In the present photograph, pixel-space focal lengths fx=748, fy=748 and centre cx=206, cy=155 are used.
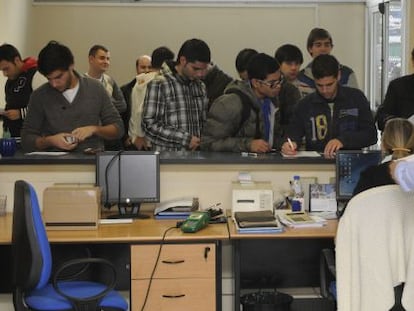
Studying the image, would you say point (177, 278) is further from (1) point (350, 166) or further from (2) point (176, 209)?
(1) point (350, 166)

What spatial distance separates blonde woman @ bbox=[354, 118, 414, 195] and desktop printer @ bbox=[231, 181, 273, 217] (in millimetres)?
752

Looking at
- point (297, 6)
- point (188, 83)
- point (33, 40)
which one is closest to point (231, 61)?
point (297, 6)

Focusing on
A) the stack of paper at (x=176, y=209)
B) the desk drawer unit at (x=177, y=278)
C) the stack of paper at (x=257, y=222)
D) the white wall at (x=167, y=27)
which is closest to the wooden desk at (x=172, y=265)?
the desk drawer unit at (x=177, y=278)

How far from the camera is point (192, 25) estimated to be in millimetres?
7816

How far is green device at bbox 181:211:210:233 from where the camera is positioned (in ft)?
12.0

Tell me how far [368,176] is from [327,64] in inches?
41.0

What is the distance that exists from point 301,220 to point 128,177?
950 millimetres

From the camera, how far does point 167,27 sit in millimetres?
7816

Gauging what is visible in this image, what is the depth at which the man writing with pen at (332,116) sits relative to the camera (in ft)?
13.8

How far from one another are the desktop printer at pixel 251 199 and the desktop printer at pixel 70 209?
2.40ft

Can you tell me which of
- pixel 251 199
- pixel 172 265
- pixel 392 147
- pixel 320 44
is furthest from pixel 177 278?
pixel 320 44

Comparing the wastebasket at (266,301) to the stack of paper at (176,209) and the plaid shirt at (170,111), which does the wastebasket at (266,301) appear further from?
the plaid shirt at (170,111)

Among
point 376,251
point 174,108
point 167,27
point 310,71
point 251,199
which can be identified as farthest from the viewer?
point 167,27

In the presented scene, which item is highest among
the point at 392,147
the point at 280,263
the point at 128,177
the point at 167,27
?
the point at 167,27
